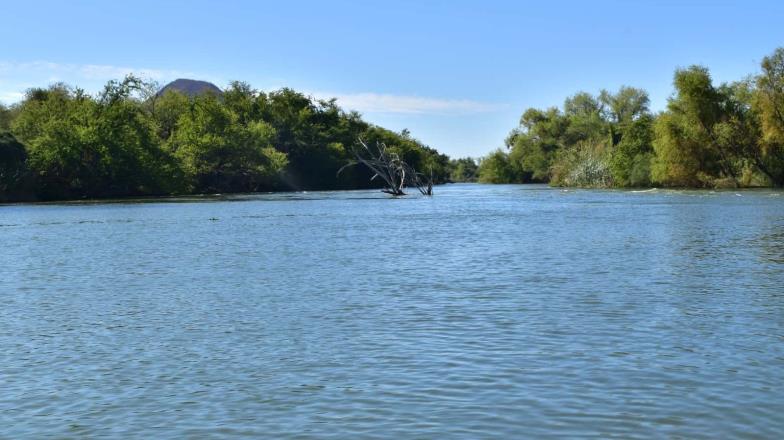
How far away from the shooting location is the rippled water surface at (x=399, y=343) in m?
10.5

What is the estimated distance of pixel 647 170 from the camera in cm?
12344

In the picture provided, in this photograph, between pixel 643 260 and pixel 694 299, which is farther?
pixel 643 260

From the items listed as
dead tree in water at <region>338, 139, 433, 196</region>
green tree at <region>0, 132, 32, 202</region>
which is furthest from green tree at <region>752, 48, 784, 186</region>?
green tree at <region>0, 132, 32, 202</region>

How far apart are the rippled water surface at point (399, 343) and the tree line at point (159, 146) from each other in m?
71.3

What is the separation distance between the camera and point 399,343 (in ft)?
49.5

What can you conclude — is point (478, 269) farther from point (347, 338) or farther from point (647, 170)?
point (647, 170)

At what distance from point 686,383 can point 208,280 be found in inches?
657

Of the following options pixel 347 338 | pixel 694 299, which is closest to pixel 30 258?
pixel 347 338

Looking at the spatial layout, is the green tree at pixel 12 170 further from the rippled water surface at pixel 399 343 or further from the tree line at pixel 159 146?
the rippled water surface at pixel 399 343

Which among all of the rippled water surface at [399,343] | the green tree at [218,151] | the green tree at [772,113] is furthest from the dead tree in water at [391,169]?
the rippled water surface at [399,343]

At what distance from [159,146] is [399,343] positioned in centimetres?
10887

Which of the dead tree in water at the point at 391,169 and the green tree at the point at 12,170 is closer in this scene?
the green tree at the point at 12,170

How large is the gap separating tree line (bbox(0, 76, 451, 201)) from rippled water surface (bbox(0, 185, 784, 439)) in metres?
71.3

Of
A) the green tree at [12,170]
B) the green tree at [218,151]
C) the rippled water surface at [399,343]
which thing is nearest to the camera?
the rippled water surface at [399,343]
